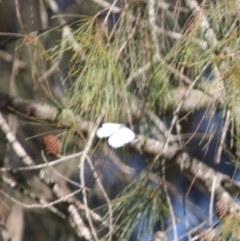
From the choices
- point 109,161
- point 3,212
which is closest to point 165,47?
point 109,161

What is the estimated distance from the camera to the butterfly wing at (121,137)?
977 millimetres

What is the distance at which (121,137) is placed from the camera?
995mm

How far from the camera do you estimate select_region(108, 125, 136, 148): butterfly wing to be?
98 cm

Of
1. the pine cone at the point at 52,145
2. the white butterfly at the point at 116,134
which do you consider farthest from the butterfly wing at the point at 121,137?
the pine cone at the point at 52,145

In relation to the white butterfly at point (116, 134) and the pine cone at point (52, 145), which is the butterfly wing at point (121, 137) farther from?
the pine cone at point (52, 145)

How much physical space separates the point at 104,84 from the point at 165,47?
146 millimetres

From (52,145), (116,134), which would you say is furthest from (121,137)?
(52,145)

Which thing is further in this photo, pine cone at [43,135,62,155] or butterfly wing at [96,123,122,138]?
pine cone at [43,135,62,155]

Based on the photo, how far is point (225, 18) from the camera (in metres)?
0.91

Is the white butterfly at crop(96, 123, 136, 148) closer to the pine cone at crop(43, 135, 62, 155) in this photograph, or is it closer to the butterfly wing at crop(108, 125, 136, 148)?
the butterfly wing at crop(108, 125, 136, 148)

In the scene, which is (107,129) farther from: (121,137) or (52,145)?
(52,145)

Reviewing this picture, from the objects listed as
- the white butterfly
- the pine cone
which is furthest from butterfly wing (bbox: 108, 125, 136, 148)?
the pine cone

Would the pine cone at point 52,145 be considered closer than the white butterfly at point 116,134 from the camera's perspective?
No

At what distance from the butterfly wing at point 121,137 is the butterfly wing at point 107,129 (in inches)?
0.4
